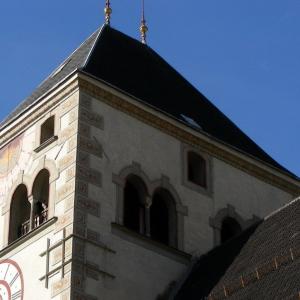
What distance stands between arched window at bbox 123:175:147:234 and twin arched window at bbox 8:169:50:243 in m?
1.68

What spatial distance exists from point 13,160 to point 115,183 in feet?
9.79

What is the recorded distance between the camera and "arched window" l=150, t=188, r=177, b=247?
2736cm

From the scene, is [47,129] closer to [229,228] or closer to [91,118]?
[91,118]

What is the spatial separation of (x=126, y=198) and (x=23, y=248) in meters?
2.41

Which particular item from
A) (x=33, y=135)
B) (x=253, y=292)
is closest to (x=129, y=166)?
(x=33, y=135)

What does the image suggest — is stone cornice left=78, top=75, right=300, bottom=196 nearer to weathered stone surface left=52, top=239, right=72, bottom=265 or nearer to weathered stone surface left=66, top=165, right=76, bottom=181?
weathered stone surface left=66, top=165, right=76, bottom=181

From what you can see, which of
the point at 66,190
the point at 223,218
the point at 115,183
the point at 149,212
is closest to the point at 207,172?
the point at 223,218

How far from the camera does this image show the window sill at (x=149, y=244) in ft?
85.2

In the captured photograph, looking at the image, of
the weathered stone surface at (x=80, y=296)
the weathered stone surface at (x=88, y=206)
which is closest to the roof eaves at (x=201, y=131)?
the weathered stone surface at (x=88, y=206)

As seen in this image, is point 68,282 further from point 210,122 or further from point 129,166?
point 210,122

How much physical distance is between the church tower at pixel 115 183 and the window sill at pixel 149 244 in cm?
3

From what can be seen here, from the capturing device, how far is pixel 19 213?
91.2 ft

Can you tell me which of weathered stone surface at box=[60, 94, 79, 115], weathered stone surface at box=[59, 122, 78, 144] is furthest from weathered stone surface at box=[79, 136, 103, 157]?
weathered stone surface at box=[60, 94, 79, 115]

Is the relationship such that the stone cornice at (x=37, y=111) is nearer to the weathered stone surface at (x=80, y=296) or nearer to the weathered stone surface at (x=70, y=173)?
the weathered stone surface at (x=70, y=173)
